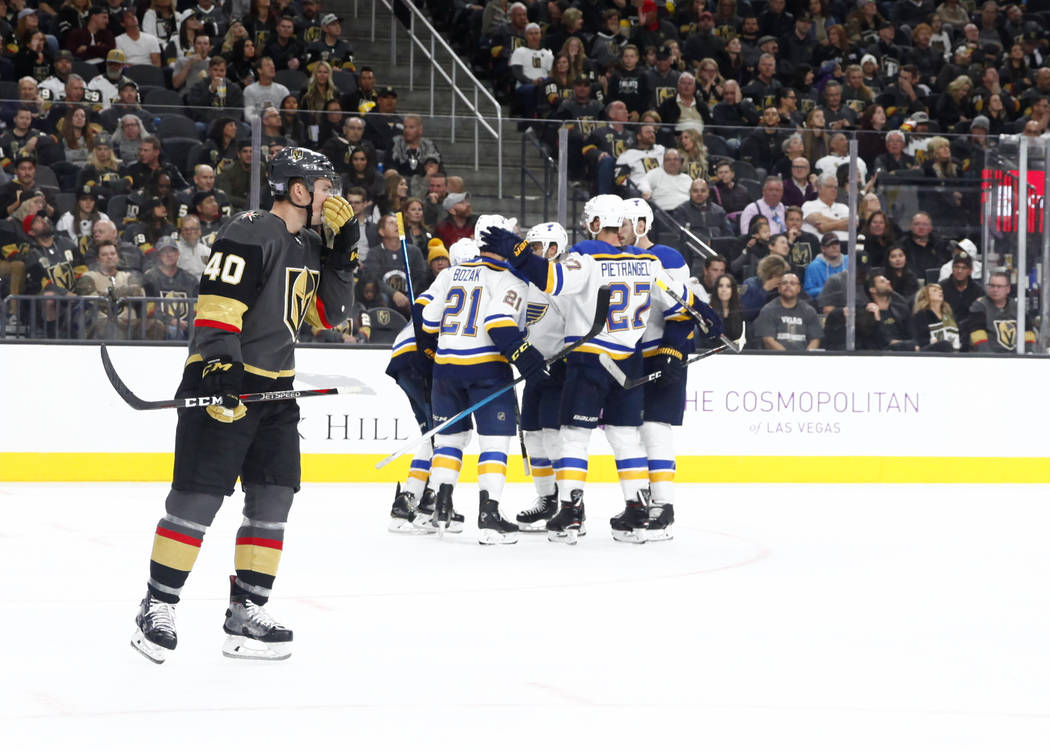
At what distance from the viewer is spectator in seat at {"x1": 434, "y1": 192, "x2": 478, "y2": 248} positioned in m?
9.04

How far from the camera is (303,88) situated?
35.8 feet

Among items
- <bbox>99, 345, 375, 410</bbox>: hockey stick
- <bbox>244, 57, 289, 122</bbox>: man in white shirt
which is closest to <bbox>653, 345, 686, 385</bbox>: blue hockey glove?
<bbox>99, 345, 375, 410</bbox>: hockey stick

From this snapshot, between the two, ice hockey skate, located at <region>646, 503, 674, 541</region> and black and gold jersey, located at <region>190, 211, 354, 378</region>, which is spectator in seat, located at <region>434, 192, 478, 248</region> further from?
black and gold jersey, located at <region>190, 211, 354, 378</region>

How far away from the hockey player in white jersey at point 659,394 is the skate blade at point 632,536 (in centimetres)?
3

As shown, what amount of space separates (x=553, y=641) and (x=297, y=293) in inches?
48.3

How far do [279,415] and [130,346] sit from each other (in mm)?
5016

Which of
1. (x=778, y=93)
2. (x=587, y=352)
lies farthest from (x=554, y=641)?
(x=778, y=93)

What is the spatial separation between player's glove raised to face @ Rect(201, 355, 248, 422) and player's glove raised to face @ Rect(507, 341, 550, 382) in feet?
8.30

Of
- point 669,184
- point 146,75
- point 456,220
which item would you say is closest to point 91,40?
point 146,75

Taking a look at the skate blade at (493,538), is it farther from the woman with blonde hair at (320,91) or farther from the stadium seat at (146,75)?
the stadium seat at (146,75)

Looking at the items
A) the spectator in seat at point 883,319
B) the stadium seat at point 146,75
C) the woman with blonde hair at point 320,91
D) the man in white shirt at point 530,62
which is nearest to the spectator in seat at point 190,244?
the woman with blonde hair at point 320,91

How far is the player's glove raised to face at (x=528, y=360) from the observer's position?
20.3 feet

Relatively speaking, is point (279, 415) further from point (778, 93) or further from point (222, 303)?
point (778, 93)

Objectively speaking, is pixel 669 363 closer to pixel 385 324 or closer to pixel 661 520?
pixel 661 520
